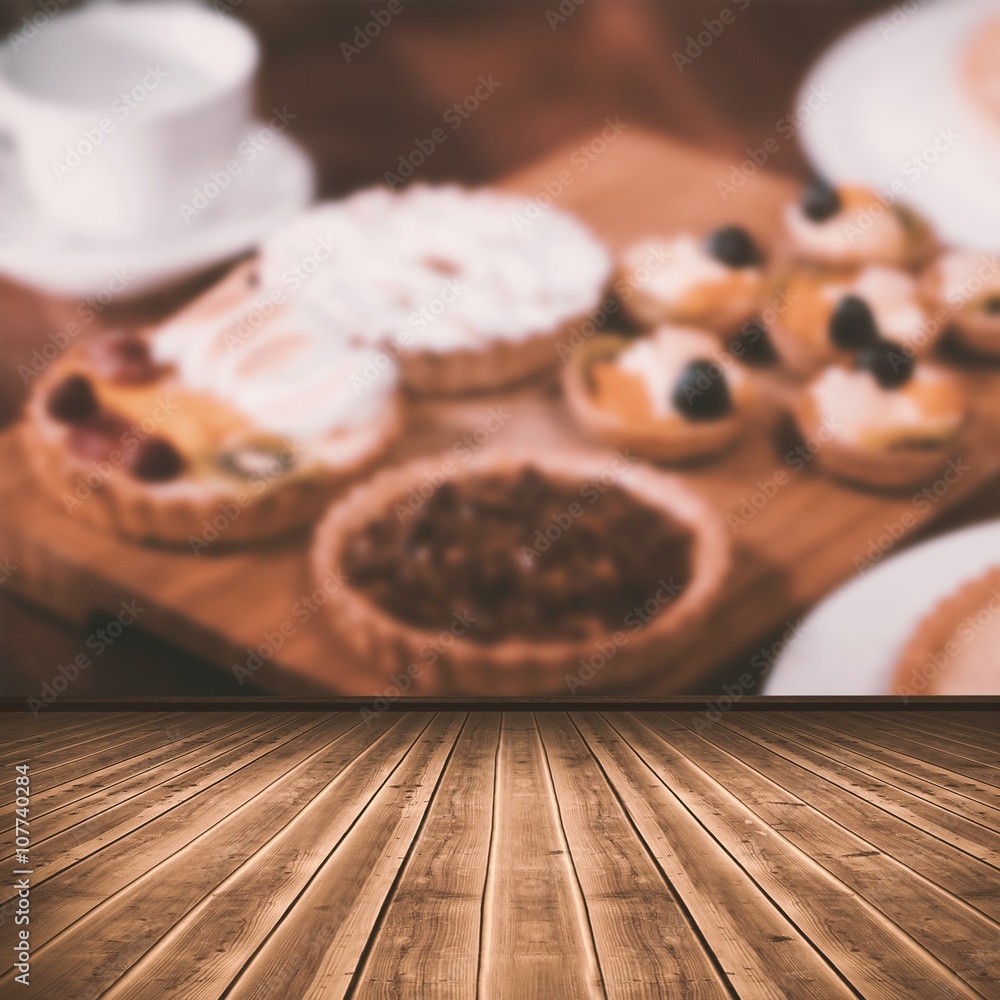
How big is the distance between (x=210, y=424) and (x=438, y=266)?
61 centimetres

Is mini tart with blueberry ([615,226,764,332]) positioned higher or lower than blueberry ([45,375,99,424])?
higher

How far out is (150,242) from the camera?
2150mm

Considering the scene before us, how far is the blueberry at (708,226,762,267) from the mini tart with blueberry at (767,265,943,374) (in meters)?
0.09

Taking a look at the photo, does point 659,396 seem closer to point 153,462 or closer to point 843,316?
point 843,316

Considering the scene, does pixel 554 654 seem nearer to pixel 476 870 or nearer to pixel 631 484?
pixel 631 484

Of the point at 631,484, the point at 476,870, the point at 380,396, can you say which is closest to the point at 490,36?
the point at 380,396

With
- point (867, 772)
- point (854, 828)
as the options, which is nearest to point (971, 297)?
point (867, 772)

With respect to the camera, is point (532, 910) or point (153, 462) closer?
point (532, 910)

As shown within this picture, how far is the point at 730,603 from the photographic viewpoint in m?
2.13

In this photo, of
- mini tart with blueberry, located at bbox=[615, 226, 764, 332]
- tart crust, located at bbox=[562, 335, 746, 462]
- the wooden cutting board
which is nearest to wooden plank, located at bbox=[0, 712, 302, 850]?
the wooden cutting board

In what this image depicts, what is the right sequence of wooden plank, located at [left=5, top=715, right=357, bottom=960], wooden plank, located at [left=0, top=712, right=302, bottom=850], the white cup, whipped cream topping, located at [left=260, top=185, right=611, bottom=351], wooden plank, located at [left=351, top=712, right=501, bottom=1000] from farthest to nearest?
whipped cream topping, located at [left=260, top=185, right=611, bottom=351] → the white cup → wooden plank, located at [left=0, top=712, right=302, bottom=850] → wooden plank, located at [left=5, top=715, right=357, bottom=960] → wooden plank, located at [left=351, top=712, right=501, bottom=1000]

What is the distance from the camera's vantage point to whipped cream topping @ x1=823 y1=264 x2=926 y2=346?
2201mm

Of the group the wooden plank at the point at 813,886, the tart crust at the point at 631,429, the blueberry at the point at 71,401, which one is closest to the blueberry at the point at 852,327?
the tart crust at the point at 631,429

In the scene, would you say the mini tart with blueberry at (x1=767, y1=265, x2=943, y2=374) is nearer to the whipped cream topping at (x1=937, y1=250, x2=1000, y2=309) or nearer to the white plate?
the whipped cream topping at (x1=937, y1=250, x2=1000, y2=309)
